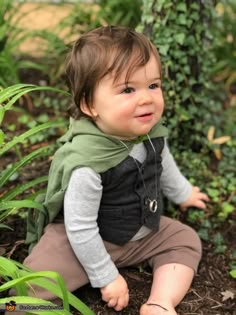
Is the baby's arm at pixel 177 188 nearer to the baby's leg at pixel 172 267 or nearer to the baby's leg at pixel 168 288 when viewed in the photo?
the baby's leg at pixel 172 267

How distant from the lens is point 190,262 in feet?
7.10

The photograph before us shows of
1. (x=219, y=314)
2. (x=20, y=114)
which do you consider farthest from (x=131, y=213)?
(x=20, y=114)

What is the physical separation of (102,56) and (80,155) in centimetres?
36

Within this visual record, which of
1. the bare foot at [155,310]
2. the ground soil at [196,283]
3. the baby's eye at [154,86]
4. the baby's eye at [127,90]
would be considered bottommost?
the ground soil at [196,283]

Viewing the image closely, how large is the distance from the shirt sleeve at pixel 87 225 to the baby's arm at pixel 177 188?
0.46 metres

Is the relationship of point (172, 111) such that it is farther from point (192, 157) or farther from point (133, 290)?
point (133, 290)

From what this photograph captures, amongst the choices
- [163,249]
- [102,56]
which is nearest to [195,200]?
[163,249]

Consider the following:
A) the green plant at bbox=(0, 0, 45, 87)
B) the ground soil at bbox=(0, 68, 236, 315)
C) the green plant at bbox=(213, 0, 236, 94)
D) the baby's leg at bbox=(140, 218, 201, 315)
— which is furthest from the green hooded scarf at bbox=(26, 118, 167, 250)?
the green plant at bbox=(213, 0, 236, 94)

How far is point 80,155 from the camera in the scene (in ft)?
6.32

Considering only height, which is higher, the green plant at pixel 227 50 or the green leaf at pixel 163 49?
the green leaf at pixel 163 49

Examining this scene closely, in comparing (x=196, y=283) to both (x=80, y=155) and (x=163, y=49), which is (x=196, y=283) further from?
(x=163, y=49)

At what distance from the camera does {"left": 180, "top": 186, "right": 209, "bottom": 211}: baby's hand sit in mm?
2488

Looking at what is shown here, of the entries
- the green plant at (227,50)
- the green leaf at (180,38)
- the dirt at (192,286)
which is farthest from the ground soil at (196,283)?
the green plant at (227,50)

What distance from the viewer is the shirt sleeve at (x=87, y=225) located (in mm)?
1916
